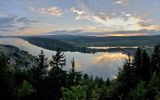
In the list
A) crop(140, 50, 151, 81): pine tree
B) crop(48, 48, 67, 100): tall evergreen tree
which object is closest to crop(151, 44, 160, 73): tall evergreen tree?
crop(140, 50, 151, 81): pine tree

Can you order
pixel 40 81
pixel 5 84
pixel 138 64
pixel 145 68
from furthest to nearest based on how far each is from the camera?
pixel 138 64 → pixel 145 68 → pixel 40 81 → pixel 5 84

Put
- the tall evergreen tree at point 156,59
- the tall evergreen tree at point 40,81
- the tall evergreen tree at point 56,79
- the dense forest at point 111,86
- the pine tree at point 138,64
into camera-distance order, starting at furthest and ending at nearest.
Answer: the tall evergreen tree at point 156,59, the tall evergreen tree at point 56,79, the pine tree at point 138,64, the tall evergreen tree at point 40,81, the dense forest at point 111,86

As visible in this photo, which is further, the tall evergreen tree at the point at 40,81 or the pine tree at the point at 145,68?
the pine tree at the point at 145,68

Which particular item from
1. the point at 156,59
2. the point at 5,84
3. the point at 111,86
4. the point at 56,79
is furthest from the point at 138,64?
the point at 5,84

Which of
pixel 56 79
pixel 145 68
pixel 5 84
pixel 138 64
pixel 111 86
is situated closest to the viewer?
pixel 5 84

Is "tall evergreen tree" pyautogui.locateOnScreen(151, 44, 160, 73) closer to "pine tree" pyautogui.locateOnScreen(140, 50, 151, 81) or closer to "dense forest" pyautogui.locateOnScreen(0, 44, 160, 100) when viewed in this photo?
"dense forest" pyautogui.locateOnScreen(0, 44, 160, 100)

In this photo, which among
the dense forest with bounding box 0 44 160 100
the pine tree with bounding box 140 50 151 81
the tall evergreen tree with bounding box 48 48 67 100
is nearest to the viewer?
the dense forest with bounding box 0 44 160 100

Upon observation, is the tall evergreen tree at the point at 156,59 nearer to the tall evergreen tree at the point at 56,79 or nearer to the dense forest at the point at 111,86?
the dense forest at the point at 111,86

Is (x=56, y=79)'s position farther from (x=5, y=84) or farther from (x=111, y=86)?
(x=5, y=84)

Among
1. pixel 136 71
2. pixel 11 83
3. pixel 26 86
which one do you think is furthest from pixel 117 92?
pixel 11 83

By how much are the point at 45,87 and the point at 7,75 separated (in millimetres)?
29103

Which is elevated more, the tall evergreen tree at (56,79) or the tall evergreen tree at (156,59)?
the tall evergreen tree at (156,59)

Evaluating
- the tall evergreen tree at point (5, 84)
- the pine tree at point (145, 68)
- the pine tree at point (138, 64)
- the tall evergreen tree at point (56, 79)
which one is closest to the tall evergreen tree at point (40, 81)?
the tall evergreen tree at point (56, 79)

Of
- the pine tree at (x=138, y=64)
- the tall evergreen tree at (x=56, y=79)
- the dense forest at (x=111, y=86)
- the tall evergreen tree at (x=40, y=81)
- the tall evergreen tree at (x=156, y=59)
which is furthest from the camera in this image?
the tall evergreen tree at (x=156, y=59)
